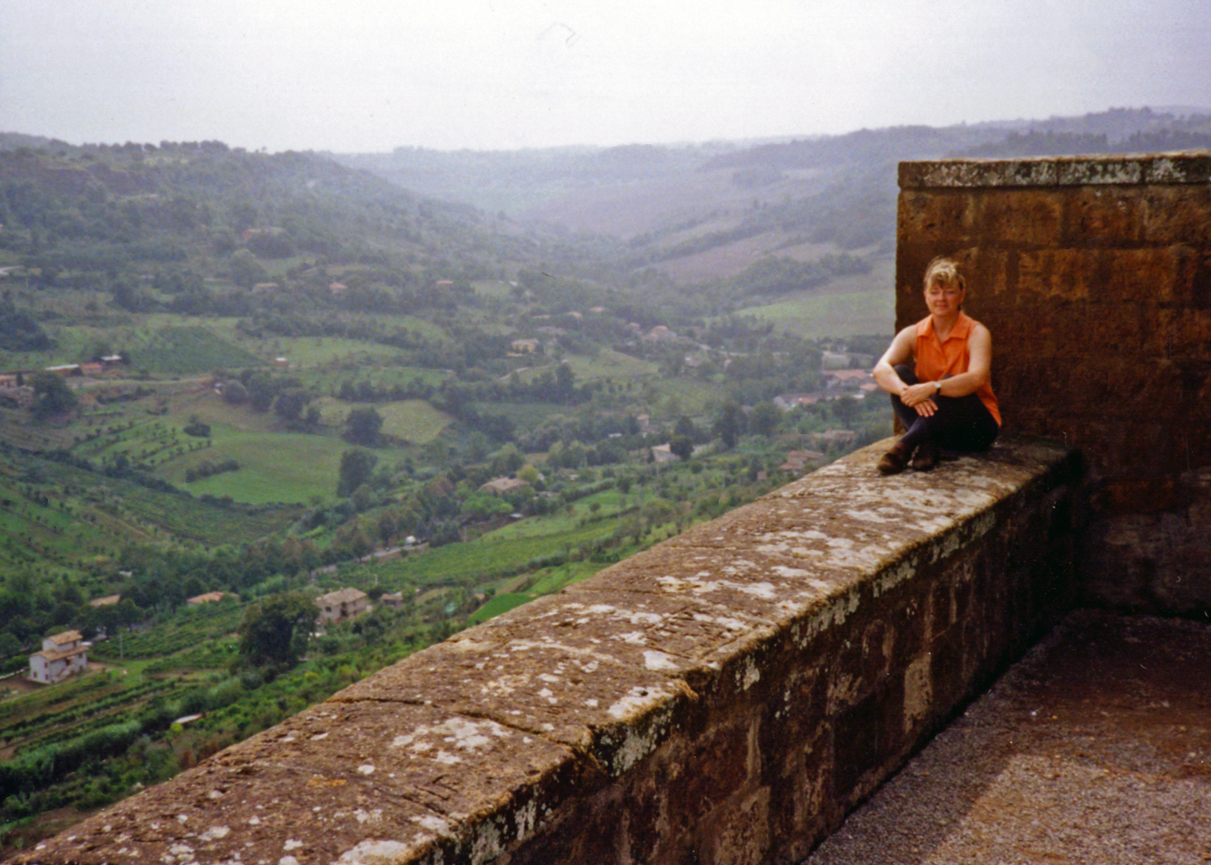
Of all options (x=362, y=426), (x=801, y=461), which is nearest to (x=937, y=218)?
(x=801, y=461)

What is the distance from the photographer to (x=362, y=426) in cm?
7594

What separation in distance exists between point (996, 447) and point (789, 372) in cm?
8031

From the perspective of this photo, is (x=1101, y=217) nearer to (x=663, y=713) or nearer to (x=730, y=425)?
(x=663, y=713)

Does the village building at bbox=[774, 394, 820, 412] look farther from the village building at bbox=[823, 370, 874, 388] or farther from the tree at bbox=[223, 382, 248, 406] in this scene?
the tree at bbox=[223, 382, 248, 406]

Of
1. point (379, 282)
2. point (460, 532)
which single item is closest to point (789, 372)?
point (460, 532)

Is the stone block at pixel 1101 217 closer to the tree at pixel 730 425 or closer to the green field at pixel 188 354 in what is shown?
the tree at pixel 730 425

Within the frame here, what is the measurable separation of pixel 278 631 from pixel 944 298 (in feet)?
133

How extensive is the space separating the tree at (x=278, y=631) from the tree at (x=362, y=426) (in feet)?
109

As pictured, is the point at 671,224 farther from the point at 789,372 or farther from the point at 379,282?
the point at 789,372

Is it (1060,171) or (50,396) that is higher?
(1060,171)

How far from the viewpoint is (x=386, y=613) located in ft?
136

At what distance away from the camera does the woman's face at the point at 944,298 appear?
3725mm

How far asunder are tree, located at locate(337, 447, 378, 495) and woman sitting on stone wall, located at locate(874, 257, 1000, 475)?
212 feet

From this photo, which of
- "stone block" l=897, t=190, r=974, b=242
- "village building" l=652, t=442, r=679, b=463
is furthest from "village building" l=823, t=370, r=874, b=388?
"stone block" l=897, t=190, r=974, b=242
